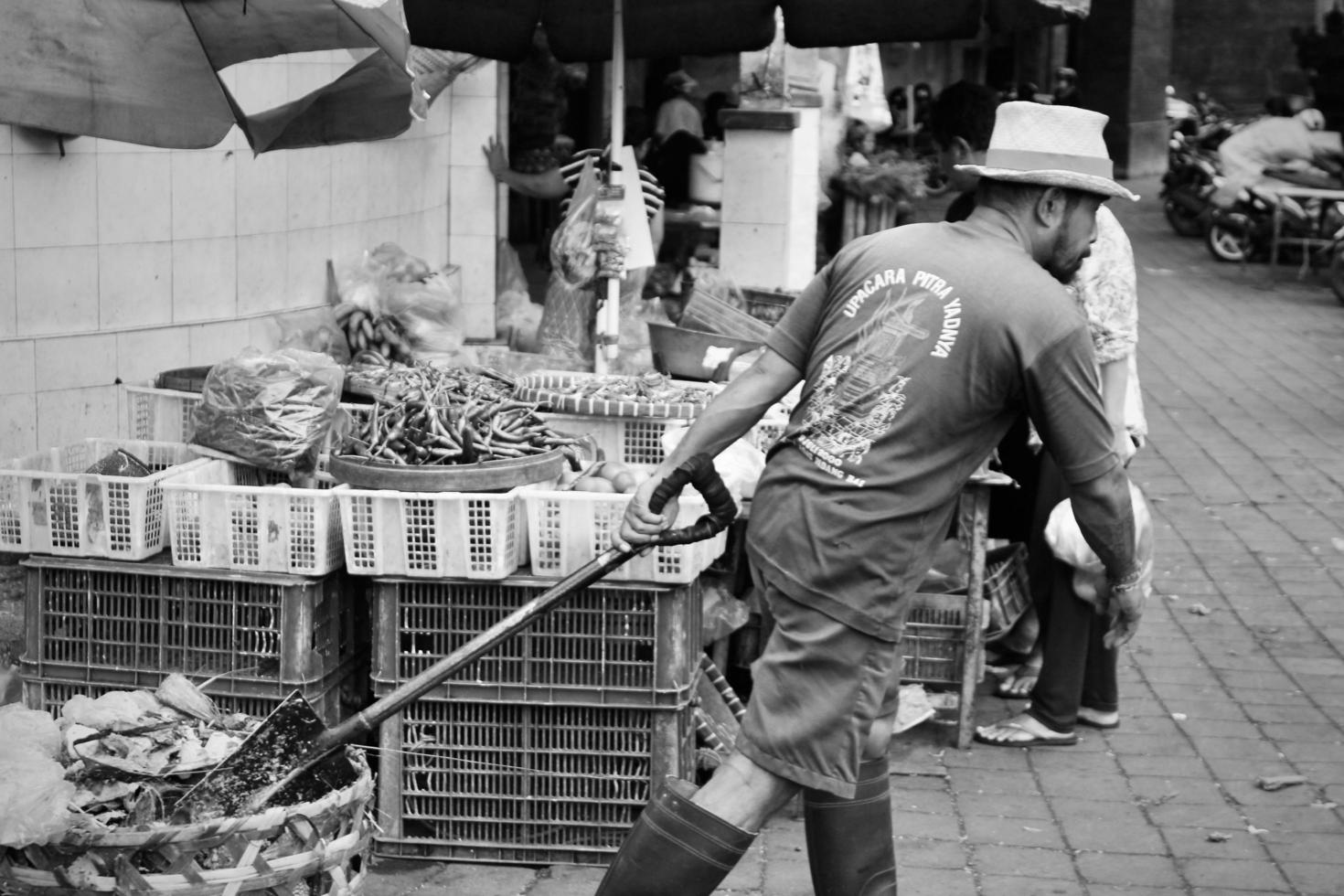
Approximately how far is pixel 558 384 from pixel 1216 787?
2.51 metres

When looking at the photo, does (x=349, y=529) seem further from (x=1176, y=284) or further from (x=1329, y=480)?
(x=1176, y=284)

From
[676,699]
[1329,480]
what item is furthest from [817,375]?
[1329,480]

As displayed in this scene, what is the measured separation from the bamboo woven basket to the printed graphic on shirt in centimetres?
135

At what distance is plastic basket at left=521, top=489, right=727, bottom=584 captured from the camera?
4438mm

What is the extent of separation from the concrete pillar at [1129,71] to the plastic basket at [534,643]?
73.5 feet

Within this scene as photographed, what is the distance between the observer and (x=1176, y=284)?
55.3 ft

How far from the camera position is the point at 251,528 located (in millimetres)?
4457

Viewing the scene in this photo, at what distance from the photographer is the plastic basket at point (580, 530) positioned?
444 cm

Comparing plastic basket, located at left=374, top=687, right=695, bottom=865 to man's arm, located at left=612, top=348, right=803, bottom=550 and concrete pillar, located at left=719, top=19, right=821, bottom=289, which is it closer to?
man's arm, located at left=612, top=348, right=803, bottom=550

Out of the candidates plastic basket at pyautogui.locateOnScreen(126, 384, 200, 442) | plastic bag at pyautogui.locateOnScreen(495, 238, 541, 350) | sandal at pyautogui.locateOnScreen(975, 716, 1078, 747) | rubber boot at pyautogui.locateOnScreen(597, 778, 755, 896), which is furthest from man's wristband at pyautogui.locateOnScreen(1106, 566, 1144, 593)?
plastic bag at pyautogui.locateOnScreen(495, 238, 541, 350)

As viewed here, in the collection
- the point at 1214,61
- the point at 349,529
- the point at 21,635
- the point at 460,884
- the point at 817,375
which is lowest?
the point at 460,884

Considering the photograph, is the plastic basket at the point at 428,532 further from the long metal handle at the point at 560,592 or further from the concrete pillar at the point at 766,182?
the concrete pillar at the point at 766,182

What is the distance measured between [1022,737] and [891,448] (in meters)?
2.36

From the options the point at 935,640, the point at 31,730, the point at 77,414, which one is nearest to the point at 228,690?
the point at 31,730
